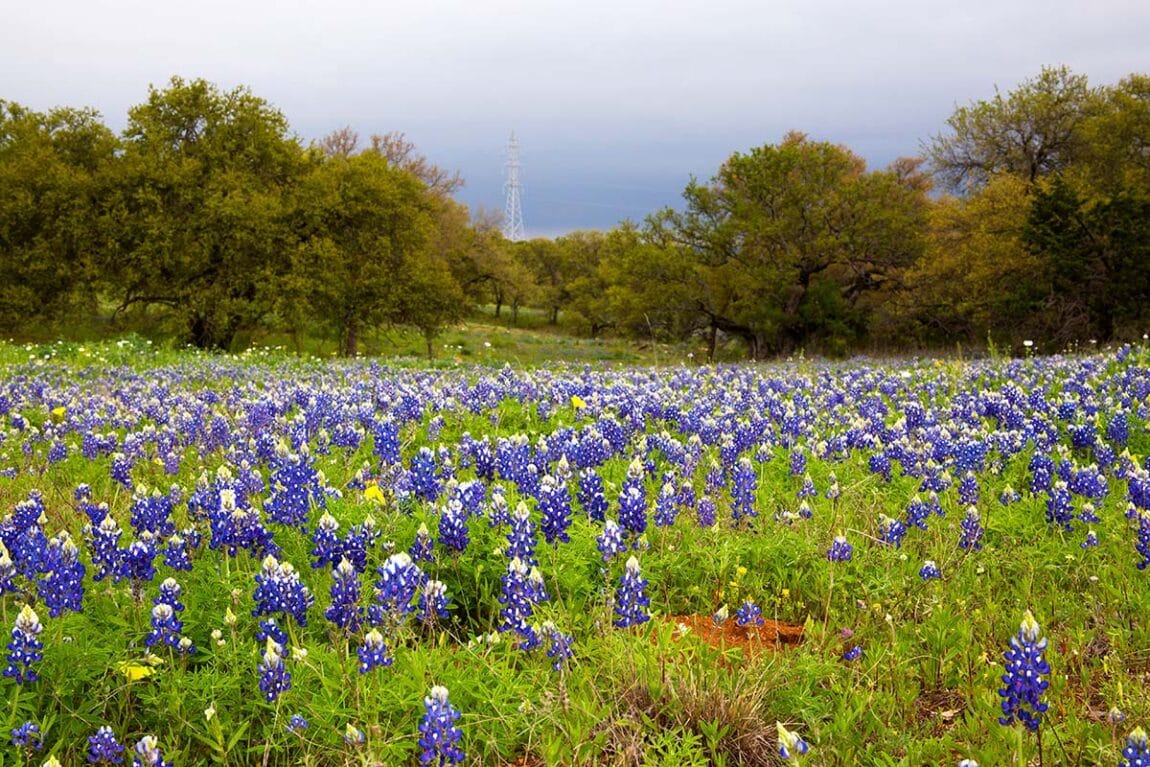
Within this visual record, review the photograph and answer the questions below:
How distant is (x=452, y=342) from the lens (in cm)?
4828

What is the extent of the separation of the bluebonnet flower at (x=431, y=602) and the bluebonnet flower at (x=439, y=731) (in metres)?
0.72

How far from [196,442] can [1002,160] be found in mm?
44099

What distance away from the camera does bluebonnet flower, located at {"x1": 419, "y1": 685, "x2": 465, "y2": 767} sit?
254 cm

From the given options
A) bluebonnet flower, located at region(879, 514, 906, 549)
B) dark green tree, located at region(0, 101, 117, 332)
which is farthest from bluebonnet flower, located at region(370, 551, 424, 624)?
dark green tree, located at region(0, 101, 117, 332)

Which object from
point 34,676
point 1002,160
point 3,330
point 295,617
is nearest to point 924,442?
point 295,617

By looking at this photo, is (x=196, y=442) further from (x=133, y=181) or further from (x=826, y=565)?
(x=133, y=181)

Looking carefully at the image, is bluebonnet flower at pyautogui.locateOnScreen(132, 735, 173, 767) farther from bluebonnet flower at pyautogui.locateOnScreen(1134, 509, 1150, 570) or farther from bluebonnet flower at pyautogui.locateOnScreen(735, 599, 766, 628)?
bluebonnet flower at pyautogui.locateOnScreen(1134, 509, 1150, 570)

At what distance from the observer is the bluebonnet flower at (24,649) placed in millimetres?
2861

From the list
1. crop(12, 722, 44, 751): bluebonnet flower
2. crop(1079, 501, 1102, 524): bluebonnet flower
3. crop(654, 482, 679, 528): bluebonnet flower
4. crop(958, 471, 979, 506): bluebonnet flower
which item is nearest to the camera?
crop(12, 722, 44, 751): bluebonnet flower

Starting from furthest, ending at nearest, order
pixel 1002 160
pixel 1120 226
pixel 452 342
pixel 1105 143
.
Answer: pixel 452 342
pixel 1002 160
pixel 1105 143
pixel 1120 226

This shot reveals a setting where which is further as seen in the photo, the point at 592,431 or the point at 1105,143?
the point at 1105,143

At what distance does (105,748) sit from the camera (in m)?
2.73

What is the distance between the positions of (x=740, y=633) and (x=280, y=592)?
7.08 ft

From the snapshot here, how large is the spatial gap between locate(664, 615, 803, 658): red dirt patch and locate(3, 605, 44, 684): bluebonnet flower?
8.19 ft
